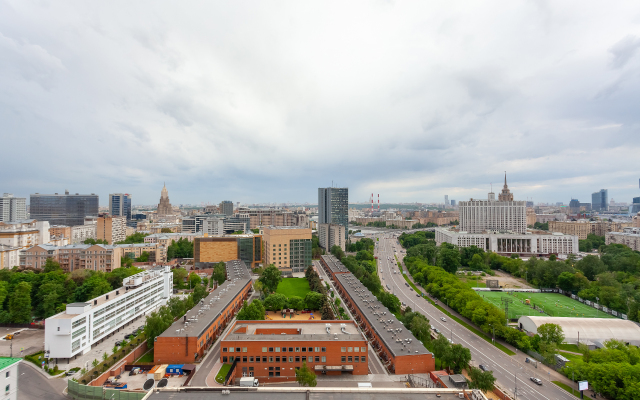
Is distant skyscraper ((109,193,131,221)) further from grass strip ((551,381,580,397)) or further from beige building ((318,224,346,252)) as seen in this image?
grass strip ((551,381,580,397))

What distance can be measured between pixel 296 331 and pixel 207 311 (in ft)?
41.3

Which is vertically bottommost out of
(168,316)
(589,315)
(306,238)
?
(589,315)

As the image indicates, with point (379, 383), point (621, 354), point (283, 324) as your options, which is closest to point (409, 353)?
point (379, 383)

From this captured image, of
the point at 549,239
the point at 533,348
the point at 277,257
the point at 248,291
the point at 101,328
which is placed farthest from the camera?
the point at 549,239

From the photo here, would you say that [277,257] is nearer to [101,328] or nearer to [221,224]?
[101,328]

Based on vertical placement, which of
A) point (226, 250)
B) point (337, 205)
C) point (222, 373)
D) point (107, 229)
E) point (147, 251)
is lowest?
point (222, 373)

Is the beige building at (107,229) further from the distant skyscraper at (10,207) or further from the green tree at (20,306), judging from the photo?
the green tree at (20,306)

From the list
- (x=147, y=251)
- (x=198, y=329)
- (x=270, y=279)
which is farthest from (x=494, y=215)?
(x=198, y=329)

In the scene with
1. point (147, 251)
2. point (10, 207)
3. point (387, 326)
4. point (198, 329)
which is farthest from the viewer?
point (10, 207)

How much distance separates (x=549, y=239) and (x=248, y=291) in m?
91.6

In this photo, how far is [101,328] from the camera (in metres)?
36.4

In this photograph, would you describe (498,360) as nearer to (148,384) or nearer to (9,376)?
(148,384)

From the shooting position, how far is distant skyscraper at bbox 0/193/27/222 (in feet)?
415

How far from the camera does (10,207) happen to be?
128250mm
